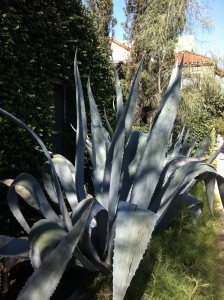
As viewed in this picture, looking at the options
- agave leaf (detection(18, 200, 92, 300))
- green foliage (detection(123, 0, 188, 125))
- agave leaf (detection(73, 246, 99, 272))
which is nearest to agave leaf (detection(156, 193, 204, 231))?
agave leaf (detection(73, 246, 99, 272))

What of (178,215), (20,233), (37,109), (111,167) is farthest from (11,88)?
(178,215)

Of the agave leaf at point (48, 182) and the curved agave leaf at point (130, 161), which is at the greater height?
the curved agave leaf at point (130, 161)

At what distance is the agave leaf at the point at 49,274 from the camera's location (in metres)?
1.19

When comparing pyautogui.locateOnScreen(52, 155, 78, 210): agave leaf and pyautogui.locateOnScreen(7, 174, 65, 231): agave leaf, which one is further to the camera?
pyautogui.locateOnScreen(52, 155, 78, 210): agave leaf

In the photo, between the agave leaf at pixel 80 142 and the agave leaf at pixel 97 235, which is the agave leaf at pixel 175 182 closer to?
the agave leaf at pixel 97 235

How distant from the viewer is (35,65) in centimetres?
386

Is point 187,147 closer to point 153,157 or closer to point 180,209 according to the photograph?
point 180,209

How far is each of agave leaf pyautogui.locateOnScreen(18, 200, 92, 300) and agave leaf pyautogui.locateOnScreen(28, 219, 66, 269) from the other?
0.55ft

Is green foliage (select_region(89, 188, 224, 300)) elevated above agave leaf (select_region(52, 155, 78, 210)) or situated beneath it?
Result: situated beneath

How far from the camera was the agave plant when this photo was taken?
1.29m

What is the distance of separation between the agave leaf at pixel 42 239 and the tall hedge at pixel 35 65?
5.52 ft

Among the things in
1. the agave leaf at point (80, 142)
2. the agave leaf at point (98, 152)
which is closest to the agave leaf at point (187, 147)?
the agave leaf at point (98, 152)

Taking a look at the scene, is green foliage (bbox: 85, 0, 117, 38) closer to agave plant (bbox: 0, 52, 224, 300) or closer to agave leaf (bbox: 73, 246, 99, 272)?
agave plant (bbox: 0, 52, 224, 300)

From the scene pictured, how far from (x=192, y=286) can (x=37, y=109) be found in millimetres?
2704
